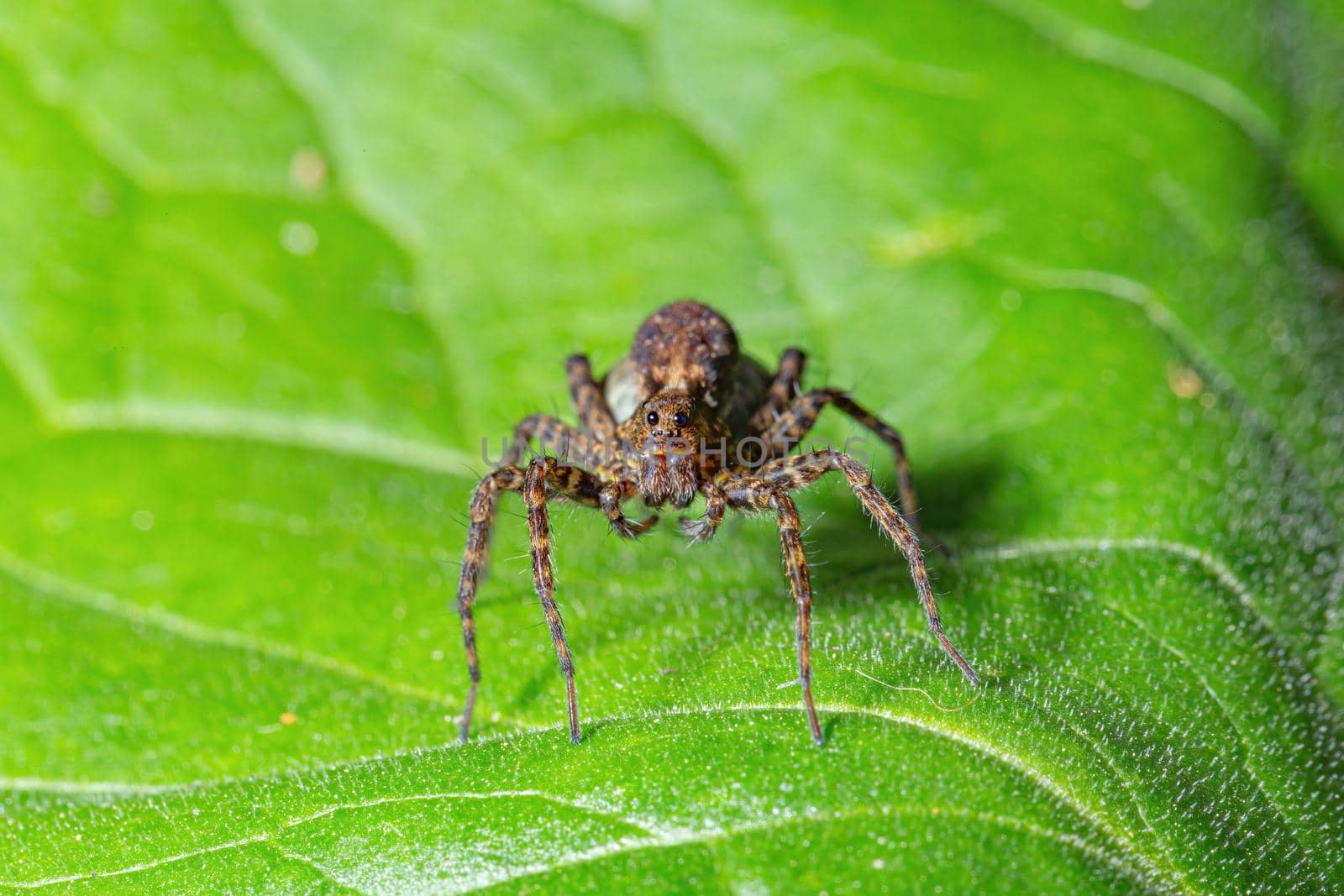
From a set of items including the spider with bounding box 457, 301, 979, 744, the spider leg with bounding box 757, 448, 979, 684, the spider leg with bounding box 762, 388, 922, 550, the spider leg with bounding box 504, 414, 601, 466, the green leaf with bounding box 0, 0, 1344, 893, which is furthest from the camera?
the spider leg with bounding box 504, 414, 601, 466

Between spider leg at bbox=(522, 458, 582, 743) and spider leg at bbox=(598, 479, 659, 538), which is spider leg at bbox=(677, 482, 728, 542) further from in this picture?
spider leg at bbox=(522, 458, 582, 743)

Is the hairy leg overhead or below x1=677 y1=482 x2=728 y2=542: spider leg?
below

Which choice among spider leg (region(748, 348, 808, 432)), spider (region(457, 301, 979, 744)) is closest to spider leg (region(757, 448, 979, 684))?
spider (region(457, 301, 979, 744))

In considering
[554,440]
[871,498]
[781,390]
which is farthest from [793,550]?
[554,440]

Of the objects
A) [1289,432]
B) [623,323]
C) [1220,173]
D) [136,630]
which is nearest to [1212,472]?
[1289,432]

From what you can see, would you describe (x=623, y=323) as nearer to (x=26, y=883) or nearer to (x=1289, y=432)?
(x=1289, y=432)

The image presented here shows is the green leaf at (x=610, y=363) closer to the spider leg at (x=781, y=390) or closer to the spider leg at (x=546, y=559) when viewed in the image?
the spider leg at (x=546, y=559)
